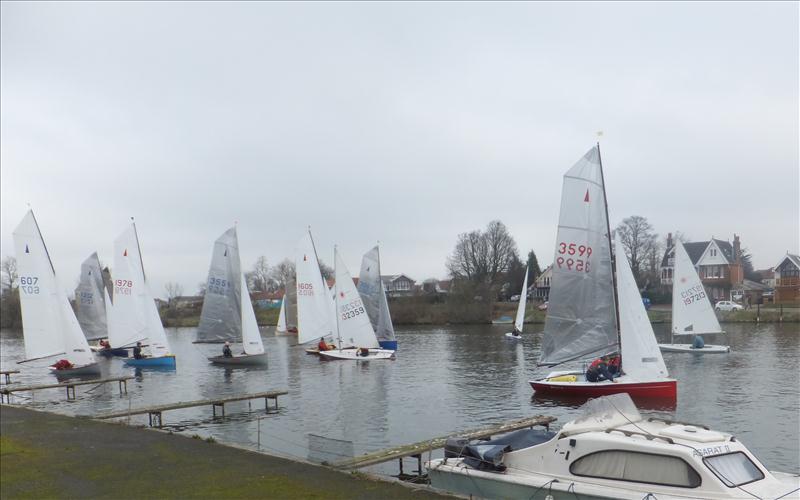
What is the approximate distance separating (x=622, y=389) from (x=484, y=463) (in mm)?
14502

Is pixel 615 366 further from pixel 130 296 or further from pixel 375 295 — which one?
pixel 130 296

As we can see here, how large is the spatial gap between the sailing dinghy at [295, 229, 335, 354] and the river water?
2.44 meters

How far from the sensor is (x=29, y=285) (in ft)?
126

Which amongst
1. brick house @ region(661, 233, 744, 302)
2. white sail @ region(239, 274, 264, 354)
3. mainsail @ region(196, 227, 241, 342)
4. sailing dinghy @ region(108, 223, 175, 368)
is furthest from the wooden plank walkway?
brick house @ region(661, 233, 744, 302)

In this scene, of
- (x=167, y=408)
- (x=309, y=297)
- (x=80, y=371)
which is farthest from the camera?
(x=309, y=297)

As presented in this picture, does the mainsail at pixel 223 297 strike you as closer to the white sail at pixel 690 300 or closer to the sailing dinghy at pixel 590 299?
the sailing dinghy at pixel 590 299

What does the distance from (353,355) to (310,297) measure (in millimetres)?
8346

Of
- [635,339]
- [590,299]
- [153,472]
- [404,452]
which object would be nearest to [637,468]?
[404,452]

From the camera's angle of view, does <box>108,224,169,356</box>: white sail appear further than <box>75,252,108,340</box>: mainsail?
No

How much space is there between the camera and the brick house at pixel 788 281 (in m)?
77.2

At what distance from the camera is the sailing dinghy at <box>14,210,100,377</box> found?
3841 cm

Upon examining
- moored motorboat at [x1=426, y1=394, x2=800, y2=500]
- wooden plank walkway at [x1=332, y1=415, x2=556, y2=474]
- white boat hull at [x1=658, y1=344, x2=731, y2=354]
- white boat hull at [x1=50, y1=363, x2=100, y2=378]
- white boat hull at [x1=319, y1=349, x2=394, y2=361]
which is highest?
moored motorboat at [x1=426, y1=394, x2=800, y2=500]

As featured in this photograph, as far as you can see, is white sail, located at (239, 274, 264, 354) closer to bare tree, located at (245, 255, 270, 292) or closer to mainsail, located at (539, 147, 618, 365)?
mainsail, located at (539, 147, 618, 365)

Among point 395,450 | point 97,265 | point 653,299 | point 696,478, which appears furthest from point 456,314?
point 696,478
